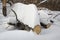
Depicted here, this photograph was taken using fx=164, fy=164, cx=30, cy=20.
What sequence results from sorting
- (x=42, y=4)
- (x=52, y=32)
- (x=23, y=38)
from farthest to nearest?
(x=42, y=4), (x=52, y=32), (x=23, y=38)

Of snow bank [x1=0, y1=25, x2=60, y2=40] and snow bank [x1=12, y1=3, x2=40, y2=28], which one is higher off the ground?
snow bank [x1=12, y1=3, x2=40, y2=28]

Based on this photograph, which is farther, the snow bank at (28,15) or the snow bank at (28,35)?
the snow bank at (28,15)

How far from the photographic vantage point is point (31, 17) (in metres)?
4.41

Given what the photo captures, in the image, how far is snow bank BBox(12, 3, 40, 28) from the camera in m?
4.34

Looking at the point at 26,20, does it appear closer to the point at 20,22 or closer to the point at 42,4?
the point at 20,22

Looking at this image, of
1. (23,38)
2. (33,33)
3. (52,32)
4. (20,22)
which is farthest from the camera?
(20,22)

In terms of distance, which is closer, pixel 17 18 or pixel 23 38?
pixel 23 38

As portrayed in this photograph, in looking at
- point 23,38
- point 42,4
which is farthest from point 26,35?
point 42,4

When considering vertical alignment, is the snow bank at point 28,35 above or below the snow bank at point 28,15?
below

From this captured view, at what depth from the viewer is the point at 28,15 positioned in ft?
15.0

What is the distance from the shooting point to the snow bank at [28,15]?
A: 4336 mm

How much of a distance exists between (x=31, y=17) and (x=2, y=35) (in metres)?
0.91

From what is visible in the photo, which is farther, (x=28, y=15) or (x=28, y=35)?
(x=28, y=15)

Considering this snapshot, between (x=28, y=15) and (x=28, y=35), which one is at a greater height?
(x=28, y=15)
